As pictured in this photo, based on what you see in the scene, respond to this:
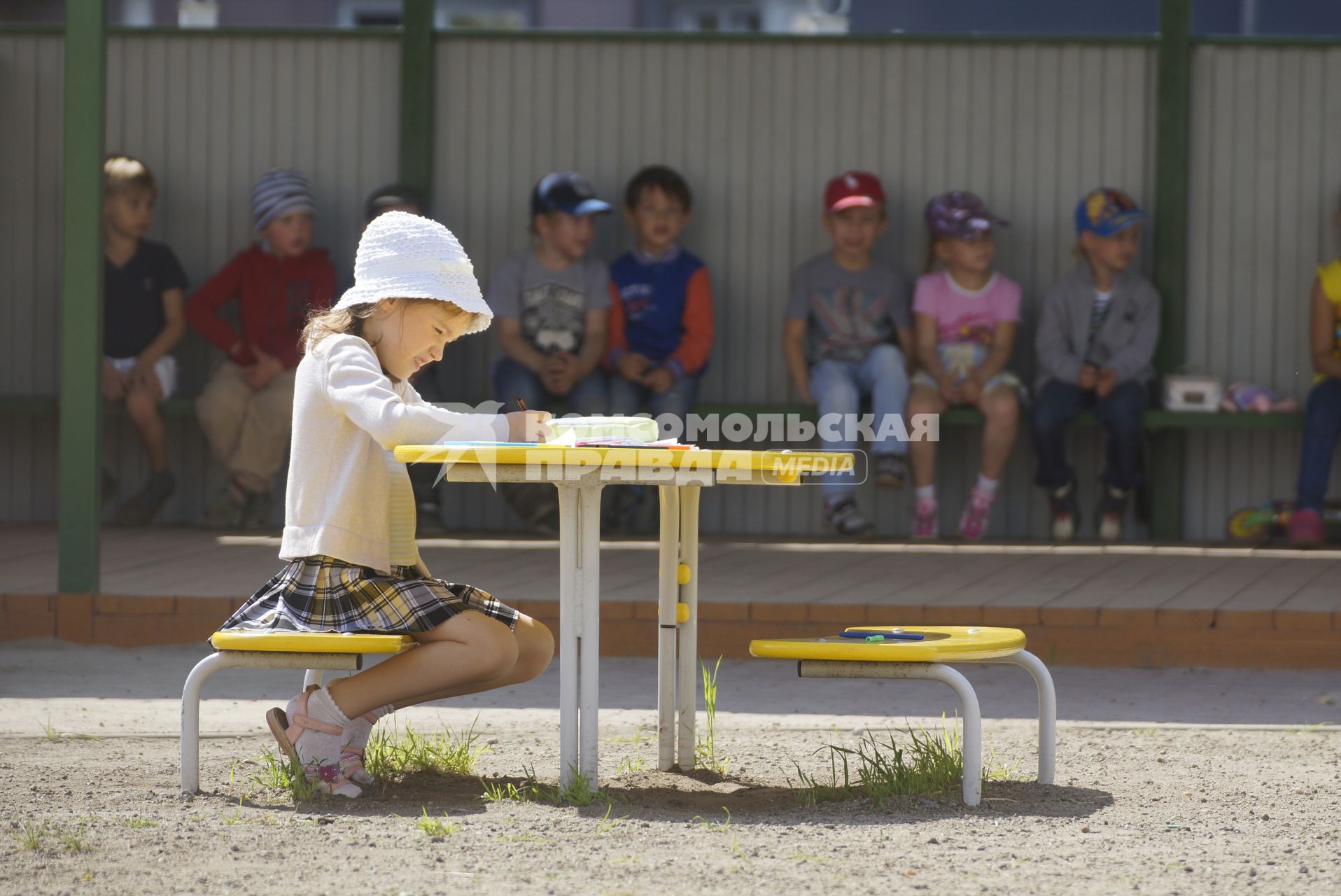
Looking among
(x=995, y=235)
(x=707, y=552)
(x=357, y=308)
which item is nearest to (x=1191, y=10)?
(x=995, y=235)

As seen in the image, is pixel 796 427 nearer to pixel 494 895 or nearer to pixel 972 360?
pixel 972 360

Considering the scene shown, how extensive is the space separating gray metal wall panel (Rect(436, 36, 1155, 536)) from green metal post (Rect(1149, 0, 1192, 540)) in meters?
0.19

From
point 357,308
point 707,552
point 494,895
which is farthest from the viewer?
point 707,552

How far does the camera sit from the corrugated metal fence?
7684 mm

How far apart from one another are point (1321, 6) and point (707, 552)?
A: 3878 millimetres

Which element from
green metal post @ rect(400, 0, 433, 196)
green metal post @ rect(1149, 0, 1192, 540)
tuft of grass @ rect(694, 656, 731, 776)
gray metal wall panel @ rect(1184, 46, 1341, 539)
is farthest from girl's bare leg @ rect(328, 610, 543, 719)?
gray metal wall panel @ rect(1184, 46, 1341, 539)

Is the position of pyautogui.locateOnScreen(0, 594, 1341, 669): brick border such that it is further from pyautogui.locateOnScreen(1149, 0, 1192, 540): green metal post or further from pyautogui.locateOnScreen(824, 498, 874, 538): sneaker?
pyautogui.locateOnScreen(1149, 0, 1192, 540): green metal post

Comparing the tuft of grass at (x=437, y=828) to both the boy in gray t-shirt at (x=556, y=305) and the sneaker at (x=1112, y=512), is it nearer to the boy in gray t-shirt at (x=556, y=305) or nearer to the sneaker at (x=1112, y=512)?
the boy in gray t-shirt at (x=556, y=305)

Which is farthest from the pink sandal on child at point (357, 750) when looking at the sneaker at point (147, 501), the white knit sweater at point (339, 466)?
the sneaker at point (147, 501)

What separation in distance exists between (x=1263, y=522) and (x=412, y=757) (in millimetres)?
4859

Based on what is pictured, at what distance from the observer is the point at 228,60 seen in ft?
26.3

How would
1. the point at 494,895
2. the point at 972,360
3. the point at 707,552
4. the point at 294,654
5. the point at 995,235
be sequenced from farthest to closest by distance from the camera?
the point at 995,235 < the point at 972,360 < the point at 707,552 < the point at 294,654 < the point at 494,895

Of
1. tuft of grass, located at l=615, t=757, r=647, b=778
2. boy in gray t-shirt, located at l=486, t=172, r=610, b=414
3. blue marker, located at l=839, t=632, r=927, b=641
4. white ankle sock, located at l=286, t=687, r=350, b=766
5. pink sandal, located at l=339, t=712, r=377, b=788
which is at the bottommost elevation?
tuft of grass, located at l=615, t=757, r=647, b=778

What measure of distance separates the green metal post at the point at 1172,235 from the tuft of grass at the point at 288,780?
5.02 m
